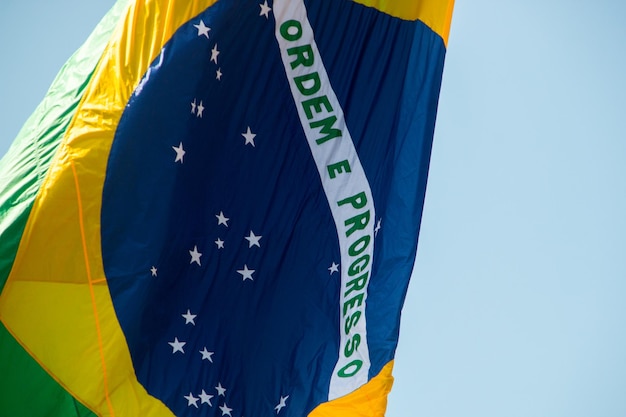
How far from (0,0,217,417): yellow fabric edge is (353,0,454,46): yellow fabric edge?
1.27 m

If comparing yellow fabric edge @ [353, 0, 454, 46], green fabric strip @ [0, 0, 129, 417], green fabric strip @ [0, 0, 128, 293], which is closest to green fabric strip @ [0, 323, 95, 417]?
green fabric strip @ [0, 0, 129, 417]

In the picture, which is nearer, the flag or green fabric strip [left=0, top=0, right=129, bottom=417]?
green fabric strip [left=0, top=0, right=129, bottom=417]

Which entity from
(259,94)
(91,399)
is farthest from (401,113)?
(91,399)

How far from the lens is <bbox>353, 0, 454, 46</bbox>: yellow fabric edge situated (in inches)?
174

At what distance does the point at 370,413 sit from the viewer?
509cm

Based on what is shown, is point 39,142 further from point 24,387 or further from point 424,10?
point 424,10

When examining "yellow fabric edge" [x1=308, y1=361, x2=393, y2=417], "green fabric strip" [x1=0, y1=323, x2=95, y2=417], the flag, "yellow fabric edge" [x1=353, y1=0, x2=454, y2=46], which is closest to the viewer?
"green fabric strip" [x1=0, y1=323, x2=95, y2=417]

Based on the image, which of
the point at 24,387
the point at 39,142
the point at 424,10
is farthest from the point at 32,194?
the point at 424,10

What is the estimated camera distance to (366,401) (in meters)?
5.06

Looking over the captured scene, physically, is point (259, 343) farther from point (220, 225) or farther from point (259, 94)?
point (259, 94)

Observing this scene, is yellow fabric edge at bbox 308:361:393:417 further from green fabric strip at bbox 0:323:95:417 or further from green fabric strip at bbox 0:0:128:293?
green fabric strip at bbox 0:0:128:293

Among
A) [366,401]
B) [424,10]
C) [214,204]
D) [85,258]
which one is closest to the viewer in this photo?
[85,258]

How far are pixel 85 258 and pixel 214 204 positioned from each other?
0.74 m

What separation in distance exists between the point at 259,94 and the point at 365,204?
1033 mm
